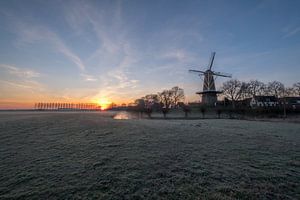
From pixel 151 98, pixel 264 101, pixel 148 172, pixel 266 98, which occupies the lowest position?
pixel 148 172

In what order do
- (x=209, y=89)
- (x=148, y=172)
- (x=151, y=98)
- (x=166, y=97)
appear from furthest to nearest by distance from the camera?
(x=151, y=98) → (x=166, y=97) → (x=209, y=89) → (x=148, y=172)

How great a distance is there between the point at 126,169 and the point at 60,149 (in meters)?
5.35

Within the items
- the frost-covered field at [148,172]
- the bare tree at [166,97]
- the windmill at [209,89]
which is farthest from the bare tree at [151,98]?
the frost-covered field at [148,172]

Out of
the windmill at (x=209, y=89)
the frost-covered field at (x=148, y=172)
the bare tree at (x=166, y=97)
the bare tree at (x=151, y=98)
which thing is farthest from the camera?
the bare tree at (x=151, y=98)

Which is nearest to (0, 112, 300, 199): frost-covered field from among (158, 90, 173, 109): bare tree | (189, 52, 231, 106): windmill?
(189, 52, 231, 106): windmill

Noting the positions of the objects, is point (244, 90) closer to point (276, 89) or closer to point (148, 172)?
point (276, 89)

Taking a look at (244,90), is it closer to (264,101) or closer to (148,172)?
(264,101)

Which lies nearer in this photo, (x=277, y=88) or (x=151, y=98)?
(x=277, y=88)

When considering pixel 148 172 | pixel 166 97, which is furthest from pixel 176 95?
pixel 148 172

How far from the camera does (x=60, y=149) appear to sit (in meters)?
9.71

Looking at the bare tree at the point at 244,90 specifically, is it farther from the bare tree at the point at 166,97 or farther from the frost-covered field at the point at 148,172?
the frost-covered field at the point at 148,172

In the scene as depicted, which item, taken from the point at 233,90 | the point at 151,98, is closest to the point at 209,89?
the point at 233,90

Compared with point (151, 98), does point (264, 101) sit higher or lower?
lower

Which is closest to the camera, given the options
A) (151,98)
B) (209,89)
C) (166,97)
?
(209,89)
